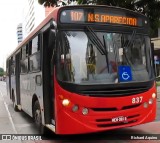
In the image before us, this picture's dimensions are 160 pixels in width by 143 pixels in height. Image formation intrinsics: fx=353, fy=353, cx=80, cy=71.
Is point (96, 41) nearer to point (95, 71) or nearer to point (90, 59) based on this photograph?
point (90, 59)

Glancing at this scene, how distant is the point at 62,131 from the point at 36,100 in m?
2.36

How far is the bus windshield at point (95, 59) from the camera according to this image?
286 inches

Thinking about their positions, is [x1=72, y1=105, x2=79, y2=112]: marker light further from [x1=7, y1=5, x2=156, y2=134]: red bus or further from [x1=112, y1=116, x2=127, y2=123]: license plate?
[x1=112, y1=116, x2=127, y2=123]: license plate

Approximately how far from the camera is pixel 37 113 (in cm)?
927

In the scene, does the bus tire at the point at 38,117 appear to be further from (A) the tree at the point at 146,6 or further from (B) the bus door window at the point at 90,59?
(A) the tree at the point at 146,6

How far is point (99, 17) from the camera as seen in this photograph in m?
7.77

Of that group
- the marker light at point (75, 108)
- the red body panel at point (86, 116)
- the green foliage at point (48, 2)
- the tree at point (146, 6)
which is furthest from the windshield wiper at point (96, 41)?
the green foliage at point (48, 2)

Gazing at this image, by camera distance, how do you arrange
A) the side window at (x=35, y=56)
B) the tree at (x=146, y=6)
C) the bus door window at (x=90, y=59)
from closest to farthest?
the bus door window at (x=90, y=59) < the side window at (x=35, y=56) < the tree at (x=146, y=6)

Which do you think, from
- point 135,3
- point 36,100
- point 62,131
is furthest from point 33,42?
point 135,3

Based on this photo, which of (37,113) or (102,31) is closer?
(102,31)

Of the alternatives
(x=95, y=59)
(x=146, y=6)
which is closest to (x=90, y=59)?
(x=95, y=59)

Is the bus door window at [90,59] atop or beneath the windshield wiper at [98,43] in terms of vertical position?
beneath

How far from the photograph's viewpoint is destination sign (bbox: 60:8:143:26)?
7555 millimetres

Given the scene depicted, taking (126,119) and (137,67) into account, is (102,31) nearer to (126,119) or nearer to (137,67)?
(137,67)
